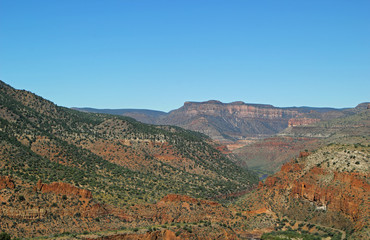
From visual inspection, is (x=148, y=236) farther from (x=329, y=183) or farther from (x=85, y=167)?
(x=85, y=167)

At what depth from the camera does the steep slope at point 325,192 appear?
73.2m

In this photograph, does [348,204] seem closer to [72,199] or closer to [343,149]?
[343,149]

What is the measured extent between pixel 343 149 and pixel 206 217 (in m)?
26.5

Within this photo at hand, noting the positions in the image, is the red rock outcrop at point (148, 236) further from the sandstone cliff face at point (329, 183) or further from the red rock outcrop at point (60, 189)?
the sandstone cliff face at point (329, 183)

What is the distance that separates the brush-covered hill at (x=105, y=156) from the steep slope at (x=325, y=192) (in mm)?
21058

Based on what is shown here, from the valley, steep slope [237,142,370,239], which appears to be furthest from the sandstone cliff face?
the valley

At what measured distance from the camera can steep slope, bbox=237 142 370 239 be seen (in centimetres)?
7319

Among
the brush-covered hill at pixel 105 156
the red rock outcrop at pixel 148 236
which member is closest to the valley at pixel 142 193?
the red rock outcrop at pixel 148 236

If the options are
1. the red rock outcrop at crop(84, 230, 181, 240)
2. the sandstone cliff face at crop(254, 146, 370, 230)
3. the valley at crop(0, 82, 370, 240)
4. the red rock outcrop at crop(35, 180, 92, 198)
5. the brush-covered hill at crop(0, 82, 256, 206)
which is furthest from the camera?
the brush-covered hill at crop(0, 82, 256, 206)

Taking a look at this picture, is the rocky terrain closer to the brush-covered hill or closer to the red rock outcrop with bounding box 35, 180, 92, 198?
the brush-covered hill

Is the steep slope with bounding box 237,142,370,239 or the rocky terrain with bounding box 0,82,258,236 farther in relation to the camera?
the steep slope with bounding box 237,142,370,239

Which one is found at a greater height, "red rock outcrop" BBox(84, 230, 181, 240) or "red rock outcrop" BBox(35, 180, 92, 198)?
"red rock outcrop" BBox(35, 180, 92, 198)

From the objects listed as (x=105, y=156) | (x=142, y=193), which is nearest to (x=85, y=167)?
(x=142, y=193)

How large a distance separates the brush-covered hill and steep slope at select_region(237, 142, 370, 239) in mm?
21058
